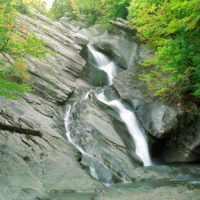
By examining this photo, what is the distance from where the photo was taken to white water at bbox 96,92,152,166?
1134cm

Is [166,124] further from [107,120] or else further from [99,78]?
[99,78]

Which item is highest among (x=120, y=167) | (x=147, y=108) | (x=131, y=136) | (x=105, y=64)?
(x=105, y=64)

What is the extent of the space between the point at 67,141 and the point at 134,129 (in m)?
4.91

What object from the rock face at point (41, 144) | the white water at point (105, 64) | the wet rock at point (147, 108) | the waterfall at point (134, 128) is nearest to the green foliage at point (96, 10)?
the white water at point (105, 64)

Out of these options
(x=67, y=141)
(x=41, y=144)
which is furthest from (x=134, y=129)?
(x=41, y=144)

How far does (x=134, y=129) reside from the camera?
12.4 metres

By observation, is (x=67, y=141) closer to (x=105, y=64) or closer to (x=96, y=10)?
(x=105, y=64)

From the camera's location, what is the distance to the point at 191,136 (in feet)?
37.7

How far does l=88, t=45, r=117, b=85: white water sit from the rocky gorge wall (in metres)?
2.66

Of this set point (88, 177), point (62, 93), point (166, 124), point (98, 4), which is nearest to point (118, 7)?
point (98, 4)

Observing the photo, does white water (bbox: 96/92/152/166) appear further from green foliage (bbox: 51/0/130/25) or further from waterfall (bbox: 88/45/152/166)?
green foliage (bbox: 51/0/130/25)

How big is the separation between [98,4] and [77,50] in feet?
55.3

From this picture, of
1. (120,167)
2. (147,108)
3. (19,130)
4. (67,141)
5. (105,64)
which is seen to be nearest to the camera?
(19,130)

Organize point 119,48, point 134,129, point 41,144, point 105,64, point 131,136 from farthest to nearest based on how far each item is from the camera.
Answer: point 105,64 < point 119,48 < point 134,129 < point 131,136 < point 41,144
